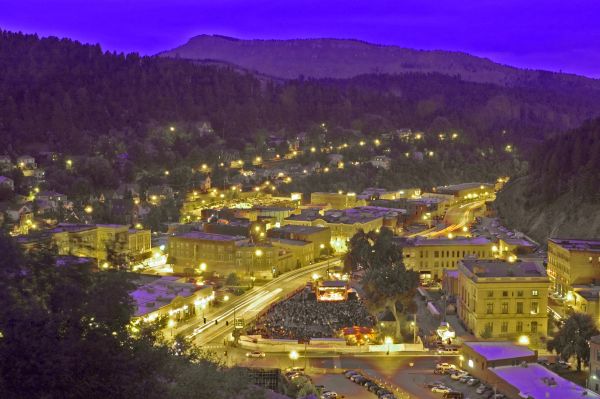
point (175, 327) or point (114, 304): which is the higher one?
point (114, 304)

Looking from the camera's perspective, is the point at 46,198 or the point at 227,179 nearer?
the point at 46,198

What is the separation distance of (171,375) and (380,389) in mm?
8071

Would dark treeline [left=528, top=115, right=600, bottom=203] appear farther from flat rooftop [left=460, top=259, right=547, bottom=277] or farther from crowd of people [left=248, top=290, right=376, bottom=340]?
crowd of people [left=248, top=290, right=376, bottom=340]

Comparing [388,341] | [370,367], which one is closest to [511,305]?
[388,341]

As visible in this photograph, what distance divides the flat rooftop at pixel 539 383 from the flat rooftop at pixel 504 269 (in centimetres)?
411

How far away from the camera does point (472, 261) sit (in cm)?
2156

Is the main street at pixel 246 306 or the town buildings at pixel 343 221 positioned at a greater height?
the town buildings at pixel 343 221

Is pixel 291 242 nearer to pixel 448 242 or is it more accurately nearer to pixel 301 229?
pixel 301 229

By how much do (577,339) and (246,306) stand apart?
32.5ft

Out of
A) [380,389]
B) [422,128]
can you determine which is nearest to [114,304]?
[380,389]

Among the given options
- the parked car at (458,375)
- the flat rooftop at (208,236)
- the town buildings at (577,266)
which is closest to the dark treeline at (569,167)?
the town buildings at (577,266)

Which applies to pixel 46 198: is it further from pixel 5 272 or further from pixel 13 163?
pixel 5 272

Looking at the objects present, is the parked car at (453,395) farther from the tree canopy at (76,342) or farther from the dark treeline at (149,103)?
the dark treeline at (149,103)

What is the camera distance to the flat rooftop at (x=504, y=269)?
64.6 ft
